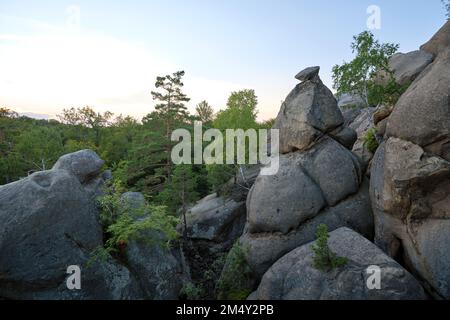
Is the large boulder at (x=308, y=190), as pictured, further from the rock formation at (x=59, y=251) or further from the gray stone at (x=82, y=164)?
the gray stone at (x=82, y=164)

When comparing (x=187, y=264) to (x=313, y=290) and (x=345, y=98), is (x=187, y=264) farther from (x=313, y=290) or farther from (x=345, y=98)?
(x=345, y=98)

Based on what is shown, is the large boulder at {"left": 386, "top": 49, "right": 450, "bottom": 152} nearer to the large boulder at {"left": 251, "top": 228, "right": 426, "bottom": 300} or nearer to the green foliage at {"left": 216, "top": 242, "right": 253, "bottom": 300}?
the large boulder at {"left": 251, "top": 228, "right": 426, "bottom": 300}

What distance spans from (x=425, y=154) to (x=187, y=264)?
1437cm

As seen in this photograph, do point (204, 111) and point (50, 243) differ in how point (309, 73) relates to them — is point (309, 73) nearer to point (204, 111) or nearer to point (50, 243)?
point (50, 243)

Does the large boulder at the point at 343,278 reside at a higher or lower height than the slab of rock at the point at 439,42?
lower

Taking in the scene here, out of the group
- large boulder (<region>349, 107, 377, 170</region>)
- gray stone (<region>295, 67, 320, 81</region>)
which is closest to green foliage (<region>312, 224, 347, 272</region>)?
large boulder (<region>349, 107, 377, 170</region>)

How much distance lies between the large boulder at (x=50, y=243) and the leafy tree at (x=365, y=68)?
14445 mm

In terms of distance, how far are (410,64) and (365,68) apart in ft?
19.7

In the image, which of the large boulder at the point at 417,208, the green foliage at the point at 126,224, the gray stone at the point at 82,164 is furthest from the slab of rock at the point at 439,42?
the gray stone at the point at 82,164

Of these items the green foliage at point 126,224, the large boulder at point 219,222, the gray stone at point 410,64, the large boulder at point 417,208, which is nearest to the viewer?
the large boulder at point 417,208

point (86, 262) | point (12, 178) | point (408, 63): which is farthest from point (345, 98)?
point (12, 178)

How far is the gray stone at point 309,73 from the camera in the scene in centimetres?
1444

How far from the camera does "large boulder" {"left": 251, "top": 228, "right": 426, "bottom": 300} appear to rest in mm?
8633

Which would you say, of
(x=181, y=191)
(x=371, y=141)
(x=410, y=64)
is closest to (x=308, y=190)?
(x=371, y=141)
